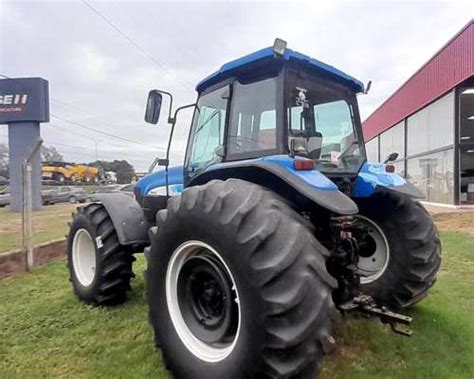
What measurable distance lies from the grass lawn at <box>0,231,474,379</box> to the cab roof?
215 cm

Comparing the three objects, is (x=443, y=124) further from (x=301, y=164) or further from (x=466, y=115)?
(x=301, y=164)

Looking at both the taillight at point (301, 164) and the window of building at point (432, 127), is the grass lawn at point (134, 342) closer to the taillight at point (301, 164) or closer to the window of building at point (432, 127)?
the taillight at point (301, 164)

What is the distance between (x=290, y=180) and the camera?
2.35m

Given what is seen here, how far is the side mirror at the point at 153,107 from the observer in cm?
366

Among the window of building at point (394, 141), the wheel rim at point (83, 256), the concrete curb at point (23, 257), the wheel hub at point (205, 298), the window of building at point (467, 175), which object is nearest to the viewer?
the wheel hub at point (205, 298)

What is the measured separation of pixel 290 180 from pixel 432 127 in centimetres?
1768

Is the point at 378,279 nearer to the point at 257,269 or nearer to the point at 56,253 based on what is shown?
the point at 257,269

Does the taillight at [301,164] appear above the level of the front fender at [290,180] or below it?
above

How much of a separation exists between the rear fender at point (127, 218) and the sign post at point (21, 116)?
18.3m

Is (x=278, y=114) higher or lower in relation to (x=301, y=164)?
higher

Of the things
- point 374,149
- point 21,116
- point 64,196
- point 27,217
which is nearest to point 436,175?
point 374,149

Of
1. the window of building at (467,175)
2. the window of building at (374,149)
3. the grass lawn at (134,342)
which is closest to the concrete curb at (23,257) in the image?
the grass lawn at (134,342)

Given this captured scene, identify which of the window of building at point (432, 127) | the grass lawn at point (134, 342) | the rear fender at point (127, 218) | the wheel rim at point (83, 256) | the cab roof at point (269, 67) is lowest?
the grass lawn at point (134, 342)

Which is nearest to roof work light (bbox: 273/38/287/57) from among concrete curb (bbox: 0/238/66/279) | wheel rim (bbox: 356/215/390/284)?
wheel rim (bbox: 356/215/390/284)
